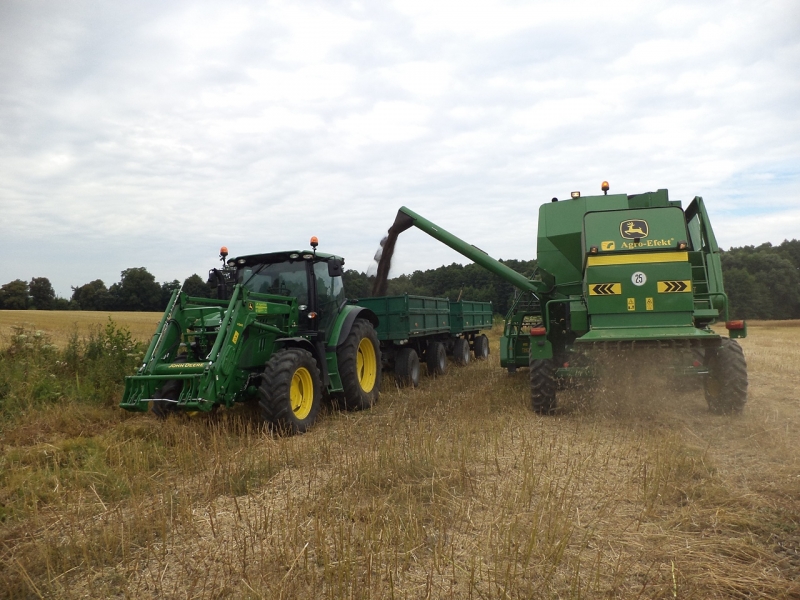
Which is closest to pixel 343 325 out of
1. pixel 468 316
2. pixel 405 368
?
pixel 405 368

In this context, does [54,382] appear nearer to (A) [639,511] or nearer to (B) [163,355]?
(B) [163,355]

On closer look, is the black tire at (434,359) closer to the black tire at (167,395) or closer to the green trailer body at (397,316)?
the green trailer body at (397,316)

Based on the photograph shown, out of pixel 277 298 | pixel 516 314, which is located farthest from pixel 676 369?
pixel 277 298

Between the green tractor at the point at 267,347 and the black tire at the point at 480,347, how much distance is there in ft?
23.0

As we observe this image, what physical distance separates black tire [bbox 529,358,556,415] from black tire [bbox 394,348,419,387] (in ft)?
11.3

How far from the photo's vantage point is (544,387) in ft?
23.7

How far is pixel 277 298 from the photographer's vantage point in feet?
24.7

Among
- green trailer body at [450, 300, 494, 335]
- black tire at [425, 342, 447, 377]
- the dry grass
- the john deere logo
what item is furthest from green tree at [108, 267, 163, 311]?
the john deere logo

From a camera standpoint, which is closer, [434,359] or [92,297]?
[434,359]

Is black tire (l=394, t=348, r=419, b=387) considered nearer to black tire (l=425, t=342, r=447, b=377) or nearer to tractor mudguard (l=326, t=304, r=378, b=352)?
black tire (l=425, t=342, r=447, b=377)

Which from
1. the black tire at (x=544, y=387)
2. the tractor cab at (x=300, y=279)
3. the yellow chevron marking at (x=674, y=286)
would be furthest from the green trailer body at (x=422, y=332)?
the yellow chevron marking at (x=674, y=286)

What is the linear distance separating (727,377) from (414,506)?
470 cm

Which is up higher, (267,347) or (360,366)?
(267,347)

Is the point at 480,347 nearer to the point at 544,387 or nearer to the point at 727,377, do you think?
the point at 544,387
